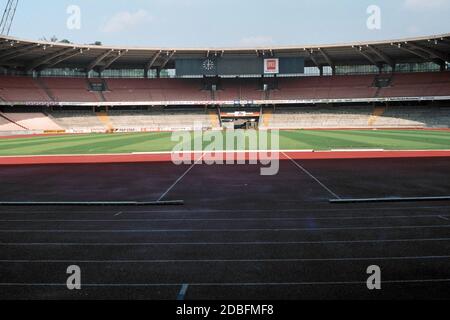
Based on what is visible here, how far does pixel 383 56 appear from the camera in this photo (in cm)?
6756

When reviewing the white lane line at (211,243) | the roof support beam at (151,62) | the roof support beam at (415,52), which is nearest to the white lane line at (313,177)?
the white lane line at (211,243)

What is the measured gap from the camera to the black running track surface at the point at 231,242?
6168mm

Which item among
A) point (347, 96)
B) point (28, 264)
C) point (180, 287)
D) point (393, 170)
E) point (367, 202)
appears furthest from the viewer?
point (347, 96)

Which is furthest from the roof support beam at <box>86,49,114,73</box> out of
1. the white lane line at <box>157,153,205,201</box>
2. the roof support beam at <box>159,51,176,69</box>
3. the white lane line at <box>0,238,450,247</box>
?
the white lane line at <box>0,238,450,247</box>

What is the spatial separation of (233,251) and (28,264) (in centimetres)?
359

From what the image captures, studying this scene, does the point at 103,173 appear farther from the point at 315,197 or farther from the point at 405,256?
the point at 405,256

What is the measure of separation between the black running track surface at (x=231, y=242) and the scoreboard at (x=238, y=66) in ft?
185

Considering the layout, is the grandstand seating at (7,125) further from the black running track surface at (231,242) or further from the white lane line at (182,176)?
the black running track surface at (231,242)

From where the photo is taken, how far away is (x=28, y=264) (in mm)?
7320

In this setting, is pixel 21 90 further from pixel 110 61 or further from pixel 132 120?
pixel 132 120

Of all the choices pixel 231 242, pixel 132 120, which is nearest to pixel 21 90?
pixel 132 120

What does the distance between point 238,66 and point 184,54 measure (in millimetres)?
9205
